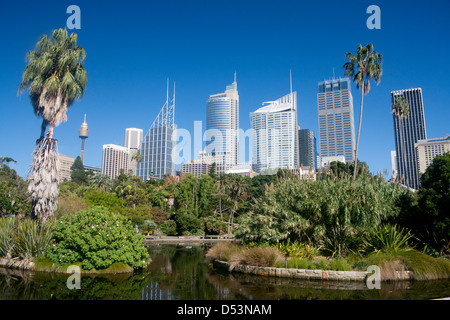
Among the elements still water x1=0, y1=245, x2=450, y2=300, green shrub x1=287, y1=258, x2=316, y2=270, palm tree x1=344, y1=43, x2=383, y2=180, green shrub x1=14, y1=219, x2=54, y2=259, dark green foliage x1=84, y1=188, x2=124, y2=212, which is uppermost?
palm tree x1=344, y1=43, x2=383, y2=180

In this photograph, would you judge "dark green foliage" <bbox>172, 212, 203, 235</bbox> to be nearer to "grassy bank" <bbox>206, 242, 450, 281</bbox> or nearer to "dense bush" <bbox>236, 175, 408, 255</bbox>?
"dense bush" <bbox>236, 175, 408, 255</bbox>

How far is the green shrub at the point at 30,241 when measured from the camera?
1593 centimetres

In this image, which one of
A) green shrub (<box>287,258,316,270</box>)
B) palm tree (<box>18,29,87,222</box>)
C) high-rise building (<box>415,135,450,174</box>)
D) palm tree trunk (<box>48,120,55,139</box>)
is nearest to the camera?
green shrub (<box>287,258,316,270</box>)

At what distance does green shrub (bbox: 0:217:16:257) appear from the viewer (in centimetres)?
1641

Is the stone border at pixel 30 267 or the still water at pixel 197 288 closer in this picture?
the still water at pixel 197 288

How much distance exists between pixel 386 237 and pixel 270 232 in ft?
16.7

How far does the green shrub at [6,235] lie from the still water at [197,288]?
222 cm

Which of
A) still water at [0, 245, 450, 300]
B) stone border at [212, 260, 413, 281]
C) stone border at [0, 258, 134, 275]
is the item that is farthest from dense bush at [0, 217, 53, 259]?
stone border at [212, 260, 413, 281]

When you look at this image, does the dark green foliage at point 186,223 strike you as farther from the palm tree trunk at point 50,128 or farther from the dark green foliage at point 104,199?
the palm tree trunk at point 50,128

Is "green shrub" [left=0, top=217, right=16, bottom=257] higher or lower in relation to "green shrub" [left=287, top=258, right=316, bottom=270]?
higher

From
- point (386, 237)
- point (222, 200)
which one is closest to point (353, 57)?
point (386, 237)

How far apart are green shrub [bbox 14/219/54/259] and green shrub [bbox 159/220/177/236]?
30775 mm

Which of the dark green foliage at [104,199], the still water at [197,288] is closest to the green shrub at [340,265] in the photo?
the still water at [197,288]

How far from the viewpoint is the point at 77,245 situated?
14812mm
